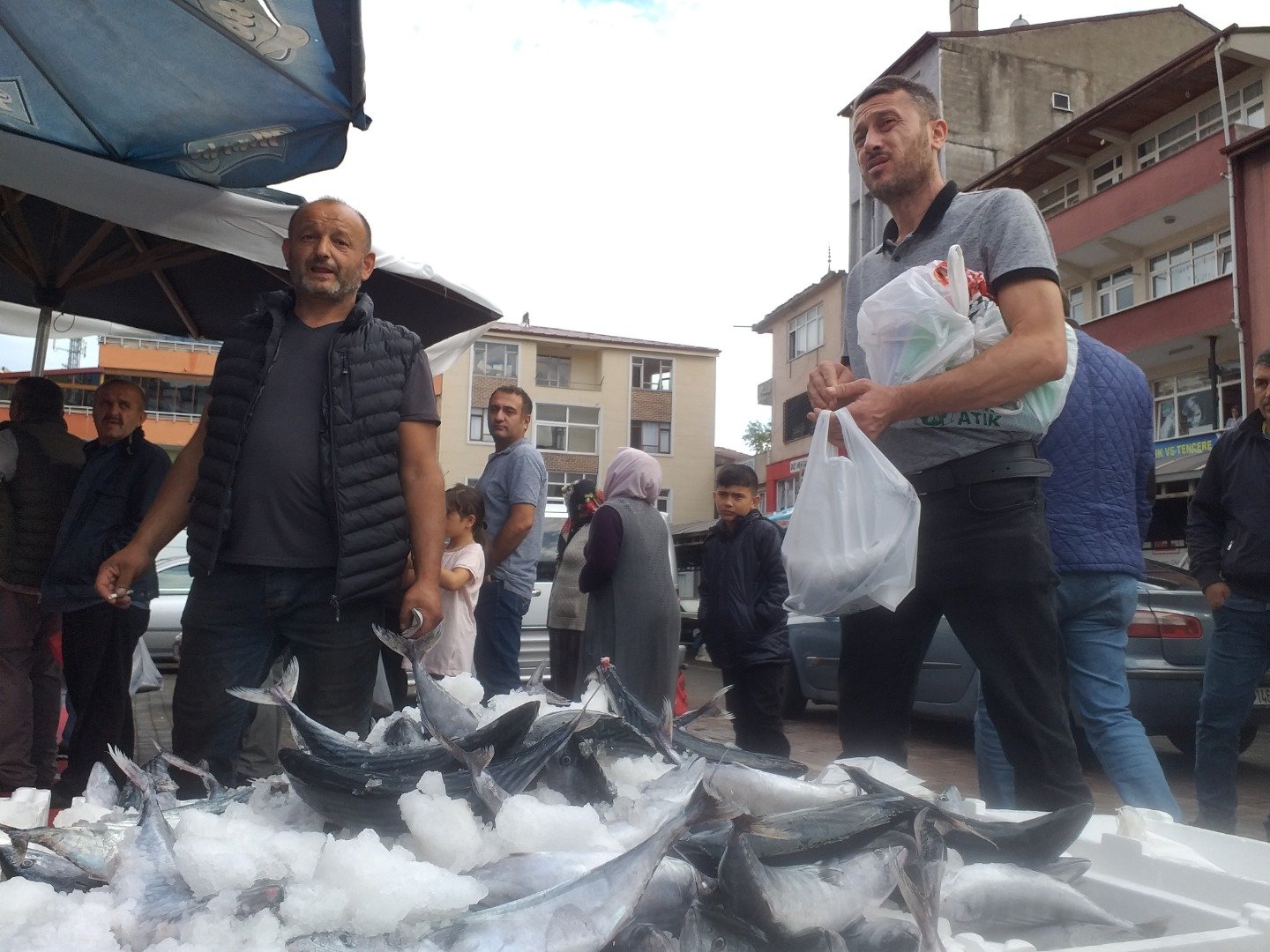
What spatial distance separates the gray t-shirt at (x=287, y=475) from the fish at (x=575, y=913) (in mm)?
1685

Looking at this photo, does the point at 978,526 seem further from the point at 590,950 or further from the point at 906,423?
the point at 590,950

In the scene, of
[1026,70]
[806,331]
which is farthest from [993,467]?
[806,331]

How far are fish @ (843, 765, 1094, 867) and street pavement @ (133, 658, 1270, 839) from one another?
102 inches

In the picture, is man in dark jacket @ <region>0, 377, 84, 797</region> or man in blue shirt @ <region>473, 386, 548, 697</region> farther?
man in blue shirt @ <region>473, 386, 548, 697</region>

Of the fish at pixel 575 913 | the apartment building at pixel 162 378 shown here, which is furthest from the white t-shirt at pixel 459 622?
the apartment building at pixel 162 378

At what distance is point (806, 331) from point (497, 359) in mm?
15338

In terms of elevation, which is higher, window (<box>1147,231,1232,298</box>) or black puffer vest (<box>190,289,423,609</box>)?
window (<box>1147,231,1232,298</box>)

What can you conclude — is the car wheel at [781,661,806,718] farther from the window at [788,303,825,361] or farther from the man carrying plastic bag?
the window at [788,303,825,361]

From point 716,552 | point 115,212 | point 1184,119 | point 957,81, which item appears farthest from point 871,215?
point 115,212

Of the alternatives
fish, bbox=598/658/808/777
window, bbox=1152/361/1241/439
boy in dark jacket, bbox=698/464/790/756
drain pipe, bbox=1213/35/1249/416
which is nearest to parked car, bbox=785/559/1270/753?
boy in dark jacket, bbox=698/464/790/756

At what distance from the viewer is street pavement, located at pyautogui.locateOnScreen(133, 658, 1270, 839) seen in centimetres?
501

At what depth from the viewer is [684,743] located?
64.6 inches

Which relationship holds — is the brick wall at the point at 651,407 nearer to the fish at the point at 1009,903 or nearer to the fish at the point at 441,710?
the fish at the point at 441,710

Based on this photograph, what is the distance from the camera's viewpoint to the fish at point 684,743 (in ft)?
5.19
